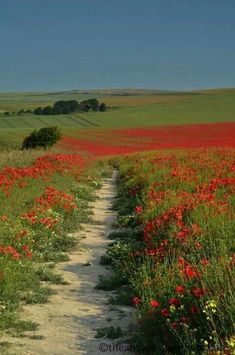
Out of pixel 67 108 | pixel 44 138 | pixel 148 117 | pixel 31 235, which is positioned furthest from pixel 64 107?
pixel 31 235

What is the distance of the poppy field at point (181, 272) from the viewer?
539 centimetres

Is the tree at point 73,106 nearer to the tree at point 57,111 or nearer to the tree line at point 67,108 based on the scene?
the tree line at point 67,108

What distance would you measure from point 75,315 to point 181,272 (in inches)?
68.9

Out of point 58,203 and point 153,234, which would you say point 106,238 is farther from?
point 153,234

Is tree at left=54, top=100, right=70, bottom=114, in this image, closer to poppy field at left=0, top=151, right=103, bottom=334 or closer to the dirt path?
poppy field at left=0, top=151, right=103, bottom=334

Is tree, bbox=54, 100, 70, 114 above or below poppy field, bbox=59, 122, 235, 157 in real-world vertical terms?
above

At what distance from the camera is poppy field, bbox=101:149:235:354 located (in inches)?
212

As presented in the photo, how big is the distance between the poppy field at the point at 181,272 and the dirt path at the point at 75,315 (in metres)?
0.32

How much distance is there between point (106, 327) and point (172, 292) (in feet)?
3.24

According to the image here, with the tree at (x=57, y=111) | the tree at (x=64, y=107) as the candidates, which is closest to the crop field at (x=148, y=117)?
the tree at (x=64, y=107)

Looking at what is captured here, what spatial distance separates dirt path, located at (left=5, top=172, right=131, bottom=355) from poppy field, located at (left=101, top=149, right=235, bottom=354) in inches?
12.5

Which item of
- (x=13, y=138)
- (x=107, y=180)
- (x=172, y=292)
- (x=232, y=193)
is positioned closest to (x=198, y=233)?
(x=172, y=292)

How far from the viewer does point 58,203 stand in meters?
14.2

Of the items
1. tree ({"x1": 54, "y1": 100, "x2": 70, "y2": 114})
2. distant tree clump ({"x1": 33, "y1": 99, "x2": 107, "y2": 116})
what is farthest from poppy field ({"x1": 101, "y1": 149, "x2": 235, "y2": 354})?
distant tree clump ({"x1": 33, "y1": 99, "x2": 107, "y2": 116})
